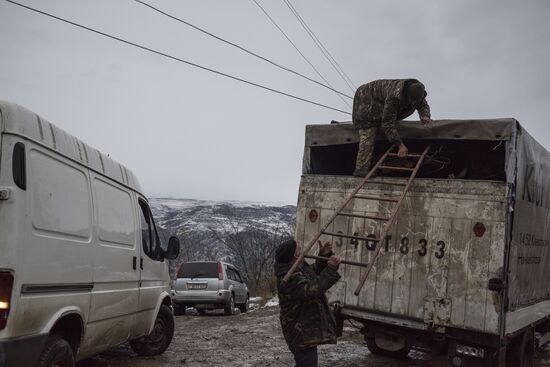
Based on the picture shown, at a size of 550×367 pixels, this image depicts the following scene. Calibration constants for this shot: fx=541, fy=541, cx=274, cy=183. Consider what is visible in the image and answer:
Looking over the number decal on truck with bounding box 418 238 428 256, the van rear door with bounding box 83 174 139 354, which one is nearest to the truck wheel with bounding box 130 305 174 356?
the van rear door with bounding box 83 174 139 354

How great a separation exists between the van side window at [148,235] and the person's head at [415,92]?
3658 mm

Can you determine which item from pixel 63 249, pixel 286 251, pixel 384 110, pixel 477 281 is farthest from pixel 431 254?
pixel 63 249

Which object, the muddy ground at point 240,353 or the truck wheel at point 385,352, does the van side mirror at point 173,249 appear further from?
the truck wheel at point 385,352

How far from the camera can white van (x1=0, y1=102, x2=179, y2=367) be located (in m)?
3.72

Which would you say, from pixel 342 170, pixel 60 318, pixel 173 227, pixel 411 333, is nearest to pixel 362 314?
pixel 411 333

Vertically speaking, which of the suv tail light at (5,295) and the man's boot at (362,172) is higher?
the man's boot at (362,172)

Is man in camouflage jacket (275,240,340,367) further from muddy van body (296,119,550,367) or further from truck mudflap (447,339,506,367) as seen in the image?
truck mudflap (447,339,506,367)

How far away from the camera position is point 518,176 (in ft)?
19.1

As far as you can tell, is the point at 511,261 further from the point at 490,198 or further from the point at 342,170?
the point at 342,170

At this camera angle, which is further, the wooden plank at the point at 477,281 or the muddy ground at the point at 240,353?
the muddy ground at the point at 240,353

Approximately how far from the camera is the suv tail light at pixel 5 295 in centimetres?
362

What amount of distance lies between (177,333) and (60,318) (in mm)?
6306

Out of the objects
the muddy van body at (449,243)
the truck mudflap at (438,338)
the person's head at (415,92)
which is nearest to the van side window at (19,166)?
the muddy van body at (449,243)

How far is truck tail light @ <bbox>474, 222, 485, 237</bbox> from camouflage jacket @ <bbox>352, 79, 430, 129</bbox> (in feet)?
5.19
